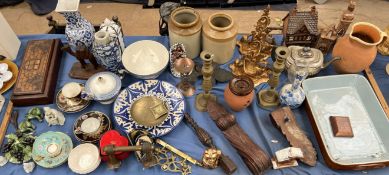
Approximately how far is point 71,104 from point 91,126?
200 millimetres

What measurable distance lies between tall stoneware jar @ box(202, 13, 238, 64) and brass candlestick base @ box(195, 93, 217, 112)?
0.84 ft

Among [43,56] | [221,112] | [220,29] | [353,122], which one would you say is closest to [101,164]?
[221,112]

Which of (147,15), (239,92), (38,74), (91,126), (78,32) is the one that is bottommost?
(147,15)

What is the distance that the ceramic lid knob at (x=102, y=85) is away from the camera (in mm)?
1442

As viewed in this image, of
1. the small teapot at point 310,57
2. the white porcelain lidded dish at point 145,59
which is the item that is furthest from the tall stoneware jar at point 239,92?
the white porcelain lidded dish at point 145,59

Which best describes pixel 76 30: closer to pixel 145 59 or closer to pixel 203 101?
pixel 145 59

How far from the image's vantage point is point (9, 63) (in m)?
1.71

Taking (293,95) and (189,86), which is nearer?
(293,95)

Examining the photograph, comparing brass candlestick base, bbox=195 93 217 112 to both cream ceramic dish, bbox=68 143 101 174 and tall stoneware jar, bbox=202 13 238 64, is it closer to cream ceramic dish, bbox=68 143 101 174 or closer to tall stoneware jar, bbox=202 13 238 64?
tall stoneware jar, bbox=202 13 238 64

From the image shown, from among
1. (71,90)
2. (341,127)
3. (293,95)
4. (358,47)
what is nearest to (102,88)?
(71,90)

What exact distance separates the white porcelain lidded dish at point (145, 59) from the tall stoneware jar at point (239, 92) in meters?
0.43

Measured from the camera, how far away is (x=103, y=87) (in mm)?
1453

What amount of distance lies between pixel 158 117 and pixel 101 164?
0.34 meters

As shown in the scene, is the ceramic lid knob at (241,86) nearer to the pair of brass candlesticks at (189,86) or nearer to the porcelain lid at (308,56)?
the pair of brass candlesticks at (189,86)
